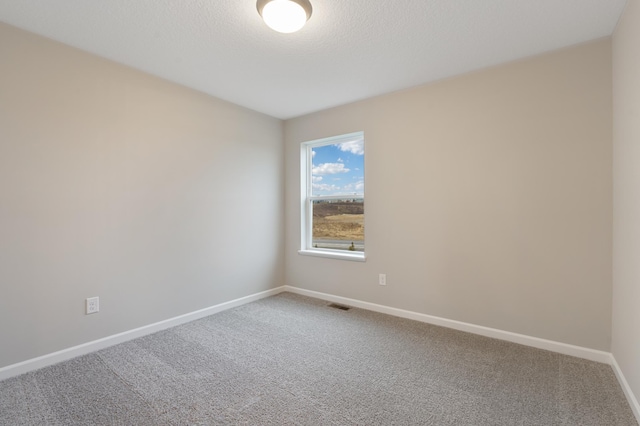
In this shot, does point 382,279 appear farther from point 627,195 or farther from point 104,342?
point 104,342

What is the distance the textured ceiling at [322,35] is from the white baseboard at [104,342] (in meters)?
2.33

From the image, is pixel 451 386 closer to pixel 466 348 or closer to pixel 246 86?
pixel 466 348

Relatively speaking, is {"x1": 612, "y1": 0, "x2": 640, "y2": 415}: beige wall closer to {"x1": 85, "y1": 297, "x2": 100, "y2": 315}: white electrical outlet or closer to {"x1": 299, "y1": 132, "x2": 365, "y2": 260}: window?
{"x1": 299, "y1": 132, "x2": 365, "y2": 260}: window

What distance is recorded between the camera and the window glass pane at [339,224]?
12.2ft

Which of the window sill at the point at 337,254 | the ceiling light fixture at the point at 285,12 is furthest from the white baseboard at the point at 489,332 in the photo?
the ceiling light fixture at the point at 285,12

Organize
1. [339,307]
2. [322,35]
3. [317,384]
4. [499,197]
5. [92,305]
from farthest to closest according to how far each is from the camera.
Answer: [339,307] < [499,197] < [92,305] < [322,35] < [317,384]

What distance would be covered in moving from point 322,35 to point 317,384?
95.3 inches

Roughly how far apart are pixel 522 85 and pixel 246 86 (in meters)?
2.51

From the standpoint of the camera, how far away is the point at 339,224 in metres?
3.91

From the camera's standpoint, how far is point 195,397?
1.81 metres

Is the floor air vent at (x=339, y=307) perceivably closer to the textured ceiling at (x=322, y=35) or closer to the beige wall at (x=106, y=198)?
the beige wall at (x=106, y=198)

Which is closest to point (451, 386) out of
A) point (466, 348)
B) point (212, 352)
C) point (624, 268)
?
point (466, 348)

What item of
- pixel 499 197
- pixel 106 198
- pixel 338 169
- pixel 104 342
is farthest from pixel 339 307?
pixel 106 198

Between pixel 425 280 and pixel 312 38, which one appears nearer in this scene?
pixel 312 38
